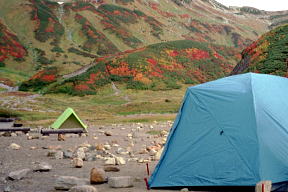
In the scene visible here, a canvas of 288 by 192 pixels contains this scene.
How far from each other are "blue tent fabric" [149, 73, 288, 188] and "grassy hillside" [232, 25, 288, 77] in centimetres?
3083

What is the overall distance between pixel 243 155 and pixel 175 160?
1.75m

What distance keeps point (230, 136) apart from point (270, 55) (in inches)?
1463

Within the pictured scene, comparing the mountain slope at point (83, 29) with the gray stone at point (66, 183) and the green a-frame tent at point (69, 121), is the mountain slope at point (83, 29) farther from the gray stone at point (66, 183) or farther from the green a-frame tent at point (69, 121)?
the gray stone at point (66, 183)

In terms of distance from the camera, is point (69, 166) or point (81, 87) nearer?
point (69, 166)

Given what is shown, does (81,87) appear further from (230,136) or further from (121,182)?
(230,136)

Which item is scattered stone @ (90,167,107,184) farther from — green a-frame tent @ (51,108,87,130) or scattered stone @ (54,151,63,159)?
green a-frame tent @ (51,108,87,130)

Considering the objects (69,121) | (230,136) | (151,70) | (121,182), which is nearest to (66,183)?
(121,182)

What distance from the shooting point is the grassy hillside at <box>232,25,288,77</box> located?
3941cm

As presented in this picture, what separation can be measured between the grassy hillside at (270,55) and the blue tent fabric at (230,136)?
3083 cm

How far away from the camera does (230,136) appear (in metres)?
8.41

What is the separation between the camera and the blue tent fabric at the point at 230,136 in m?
8.00

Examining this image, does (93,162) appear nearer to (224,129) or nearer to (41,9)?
(224,129)

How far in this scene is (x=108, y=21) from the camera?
5581 inches

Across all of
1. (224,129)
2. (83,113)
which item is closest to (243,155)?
(224,129)
